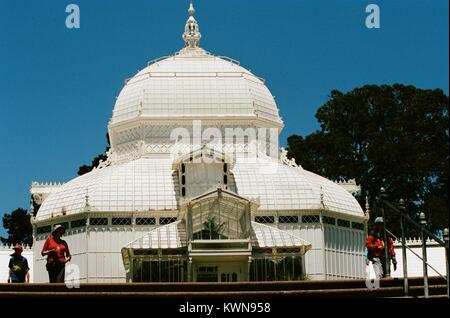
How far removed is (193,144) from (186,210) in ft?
43.0

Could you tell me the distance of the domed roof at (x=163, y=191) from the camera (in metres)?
59.1

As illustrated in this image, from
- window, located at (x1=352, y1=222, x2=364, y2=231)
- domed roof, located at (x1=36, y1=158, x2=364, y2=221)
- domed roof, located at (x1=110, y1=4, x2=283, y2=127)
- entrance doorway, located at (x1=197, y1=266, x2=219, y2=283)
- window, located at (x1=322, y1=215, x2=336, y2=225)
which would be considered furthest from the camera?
domed roof, located at (x1=110, y1=4, x2=283, y2=127)

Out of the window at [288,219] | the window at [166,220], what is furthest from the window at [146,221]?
the window at [288,219]

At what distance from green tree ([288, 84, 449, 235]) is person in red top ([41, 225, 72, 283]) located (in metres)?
58.2

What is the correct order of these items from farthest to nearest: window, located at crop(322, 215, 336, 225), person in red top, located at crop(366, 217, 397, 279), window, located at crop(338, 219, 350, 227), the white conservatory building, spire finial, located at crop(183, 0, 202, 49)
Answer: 1. spire finial, located at crop(183, 0, 202, 49)
2. window, located at crop(338, 219, 350, 227)
3. window, located at crop(322, 215, 336, 225)
4. the white conservatory building
5. person in red top, located at crop(366, 217, 397, 279)

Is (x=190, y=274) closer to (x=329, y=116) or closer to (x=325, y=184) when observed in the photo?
(x=325, y=184)

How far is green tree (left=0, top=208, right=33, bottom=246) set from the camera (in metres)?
98.7

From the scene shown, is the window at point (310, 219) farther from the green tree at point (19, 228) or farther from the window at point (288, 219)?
the green tree at point (19, 228)

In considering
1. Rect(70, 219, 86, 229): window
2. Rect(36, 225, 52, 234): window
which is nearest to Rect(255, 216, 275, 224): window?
Rect(70, 219, 86, 229): window

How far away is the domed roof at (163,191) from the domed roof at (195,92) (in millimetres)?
5247

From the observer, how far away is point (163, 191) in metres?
59.9

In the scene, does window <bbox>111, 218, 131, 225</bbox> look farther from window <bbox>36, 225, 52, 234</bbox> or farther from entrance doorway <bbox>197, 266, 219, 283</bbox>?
entrance doorway <bbox>197, 266, 219, 283</bbox>

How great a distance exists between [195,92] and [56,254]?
123ft
